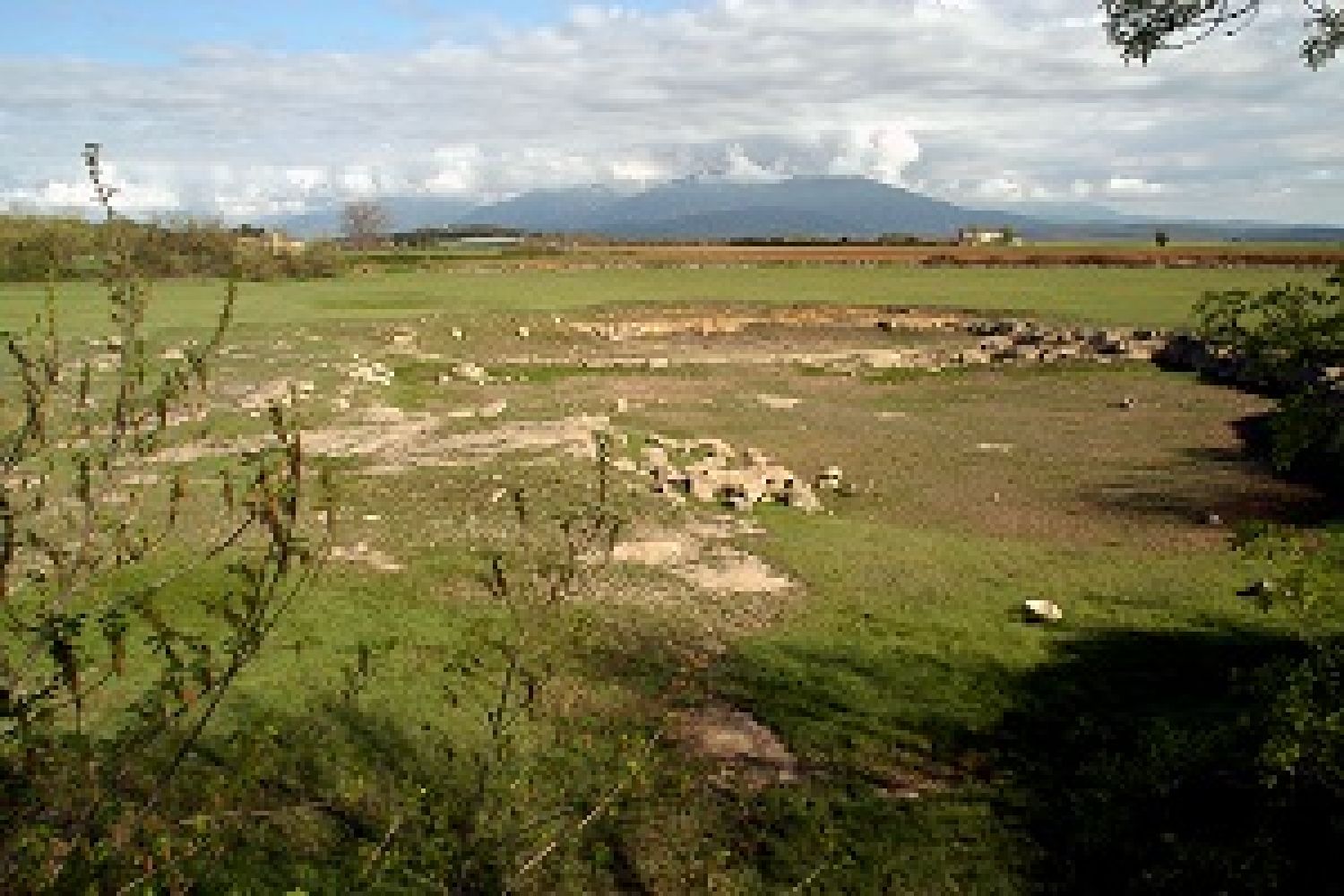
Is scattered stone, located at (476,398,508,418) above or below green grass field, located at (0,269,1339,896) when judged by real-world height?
above

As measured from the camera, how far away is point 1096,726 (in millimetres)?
13945

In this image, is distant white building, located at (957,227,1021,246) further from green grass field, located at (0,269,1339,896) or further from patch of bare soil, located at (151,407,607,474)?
patch of bare soil, located at (151,407,607,474)

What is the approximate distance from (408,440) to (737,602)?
1208 cm

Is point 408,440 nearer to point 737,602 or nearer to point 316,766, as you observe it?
point 737,602

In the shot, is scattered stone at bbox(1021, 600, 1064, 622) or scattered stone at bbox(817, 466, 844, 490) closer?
scattered stone at bbox(1021, 600, 1064, 622)

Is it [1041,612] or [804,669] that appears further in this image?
[1041,612]

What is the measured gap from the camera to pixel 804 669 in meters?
15.5

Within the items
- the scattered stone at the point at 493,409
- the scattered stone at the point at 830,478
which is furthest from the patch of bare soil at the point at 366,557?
the scattered stone at the point at 493,409

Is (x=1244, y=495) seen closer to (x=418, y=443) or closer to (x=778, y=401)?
(x=778, y=401)

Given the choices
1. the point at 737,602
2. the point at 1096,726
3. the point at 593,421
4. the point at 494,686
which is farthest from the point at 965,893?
the point at 593,421

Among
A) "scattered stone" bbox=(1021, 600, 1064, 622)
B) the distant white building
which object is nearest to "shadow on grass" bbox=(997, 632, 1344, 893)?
"scattered stone" bbox=(1021, 600, 1064, 622)

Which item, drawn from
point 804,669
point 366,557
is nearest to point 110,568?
point 804,669

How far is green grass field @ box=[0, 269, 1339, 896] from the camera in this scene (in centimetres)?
1094

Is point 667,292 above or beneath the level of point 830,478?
above
